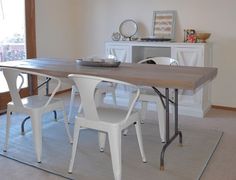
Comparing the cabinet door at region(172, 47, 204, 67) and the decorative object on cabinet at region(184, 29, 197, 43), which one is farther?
the decorative object on cabinet at region(184, 29, 197, 43)

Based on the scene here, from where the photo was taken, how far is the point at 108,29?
5152 millimetres

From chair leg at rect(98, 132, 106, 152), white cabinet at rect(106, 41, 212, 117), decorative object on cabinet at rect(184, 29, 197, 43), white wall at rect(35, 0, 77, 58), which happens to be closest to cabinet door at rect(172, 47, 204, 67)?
white cabinet at rect(106, 41, 212, 117)

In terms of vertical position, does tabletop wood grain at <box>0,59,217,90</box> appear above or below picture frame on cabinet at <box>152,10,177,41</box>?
below

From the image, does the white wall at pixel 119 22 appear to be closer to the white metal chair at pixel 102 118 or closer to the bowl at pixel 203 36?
the bowl at pixel 203 36

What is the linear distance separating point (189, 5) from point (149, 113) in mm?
1616

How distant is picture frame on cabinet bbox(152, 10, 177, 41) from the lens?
14.9 ft

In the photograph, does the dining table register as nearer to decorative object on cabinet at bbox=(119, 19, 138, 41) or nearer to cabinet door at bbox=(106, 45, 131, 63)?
cabinet door at bbox=(106, 45, 131, 63)

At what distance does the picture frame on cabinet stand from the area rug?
1607 millimetres

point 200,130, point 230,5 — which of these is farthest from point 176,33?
point 200,130

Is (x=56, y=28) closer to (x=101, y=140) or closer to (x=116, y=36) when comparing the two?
(x=116, y=36)

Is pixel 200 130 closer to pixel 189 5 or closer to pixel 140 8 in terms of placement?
pixel 189 5

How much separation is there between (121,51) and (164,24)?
74 cm

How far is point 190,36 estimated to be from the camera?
14.0 ft

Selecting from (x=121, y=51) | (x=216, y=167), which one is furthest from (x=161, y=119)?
(x=121, y=51)
